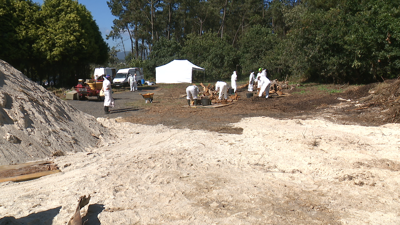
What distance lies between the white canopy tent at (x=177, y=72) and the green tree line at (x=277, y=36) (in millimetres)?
4765

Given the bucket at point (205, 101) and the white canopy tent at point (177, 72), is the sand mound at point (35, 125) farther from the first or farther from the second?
the white canopy tent at point (177, 72)

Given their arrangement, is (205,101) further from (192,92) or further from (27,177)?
(27,177)

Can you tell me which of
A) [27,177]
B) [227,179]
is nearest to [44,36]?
[27,177]

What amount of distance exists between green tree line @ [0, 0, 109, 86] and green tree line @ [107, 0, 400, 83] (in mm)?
16358

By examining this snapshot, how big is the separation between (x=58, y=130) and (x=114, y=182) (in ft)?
10.3

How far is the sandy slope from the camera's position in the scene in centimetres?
383

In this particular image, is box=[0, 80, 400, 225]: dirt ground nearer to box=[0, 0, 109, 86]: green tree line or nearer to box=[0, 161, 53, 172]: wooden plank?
box=[0, 161, 53, 172]: wooden plank

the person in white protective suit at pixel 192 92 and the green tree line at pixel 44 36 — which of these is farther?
the green tree line at pixel 44 36

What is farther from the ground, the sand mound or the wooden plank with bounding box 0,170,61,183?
the sand mound

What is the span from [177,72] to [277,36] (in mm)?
15962

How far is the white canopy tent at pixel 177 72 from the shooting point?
37.5 metres

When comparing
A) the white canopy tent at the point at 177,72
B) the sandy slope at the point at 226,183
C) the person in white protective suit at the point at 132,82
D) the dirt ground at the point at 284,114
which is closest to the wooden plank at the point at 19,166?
the sandy slope at the point at 226,183

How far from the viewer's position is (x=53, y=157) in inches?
248

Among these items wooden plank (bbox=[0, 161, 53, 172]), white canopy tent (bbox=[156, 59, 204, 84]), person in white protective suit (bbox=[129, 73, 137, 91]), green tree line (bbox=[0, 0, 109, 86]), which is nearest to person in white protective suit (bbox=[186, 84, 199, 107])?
wooden plank (bbox=[0, 161, 53, 172])
